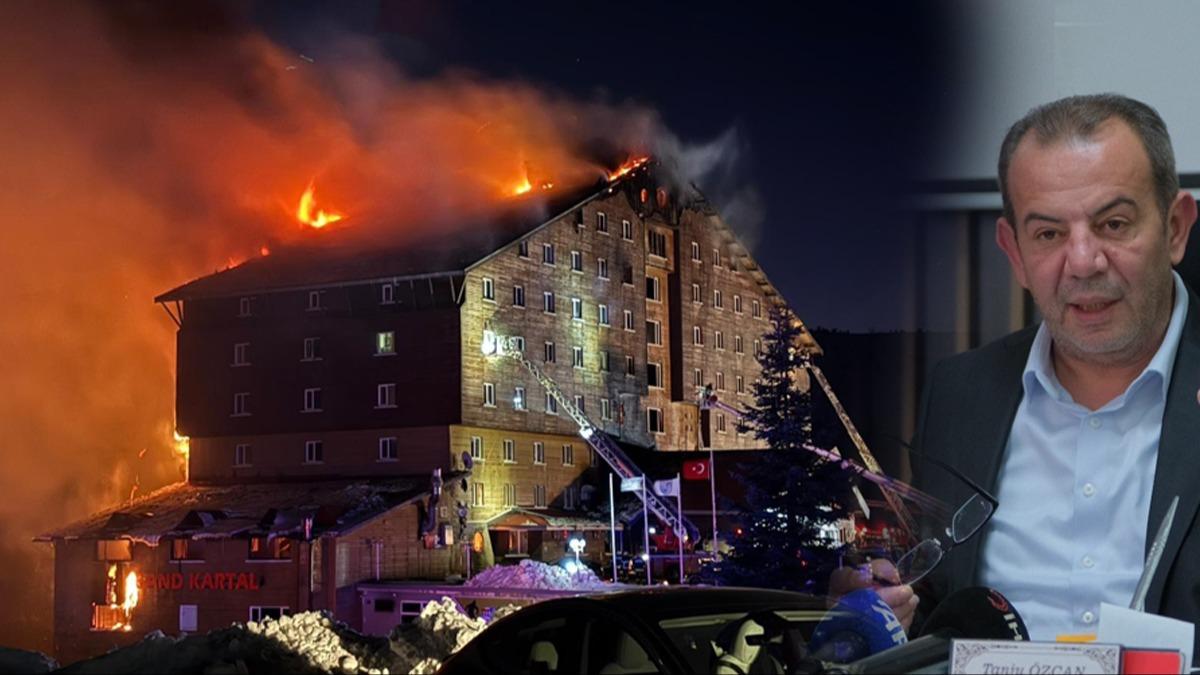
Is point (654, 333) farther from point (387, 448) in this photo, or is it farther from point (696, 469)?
point (387, 448)

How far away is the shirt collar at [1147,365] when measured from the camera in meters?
2.63

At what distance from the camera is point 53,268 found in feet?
24.2

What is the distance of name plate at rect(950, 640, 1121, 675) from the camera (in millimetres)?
2096

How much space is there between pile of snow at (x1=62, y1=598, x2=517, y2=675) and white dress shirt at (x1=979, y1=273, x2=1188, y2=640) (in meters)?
4.22

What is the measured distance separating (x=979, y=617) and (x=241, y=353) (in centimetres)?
532

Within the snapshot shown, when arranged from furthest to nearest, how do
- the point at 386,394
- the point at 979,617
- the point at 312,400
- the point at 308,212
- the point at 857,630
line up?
the point at 308,212 < the point at 312,400 < the point at 386,394 < the point at 857,630 < the point at 979,617

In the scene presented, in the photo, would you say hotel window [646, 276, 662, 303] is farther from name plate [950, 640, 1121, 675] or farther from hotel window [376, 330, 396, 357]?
name plate [950, 640, 1121, 675]

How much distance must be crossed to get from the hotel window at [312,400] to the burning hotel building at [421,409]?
0.01 metres

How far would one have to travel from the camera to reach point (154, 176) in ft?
24.5

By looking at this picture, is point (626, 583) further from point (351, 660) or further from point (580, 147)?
point (580, 147)

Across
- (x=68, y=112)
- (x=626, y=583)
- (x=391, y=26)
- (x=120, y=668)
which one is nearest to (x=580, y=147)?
(x=391, y=26)

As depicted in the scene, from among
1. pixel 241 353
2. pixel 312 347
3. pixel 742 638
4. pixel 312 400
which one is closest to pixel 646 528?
pixel 312 400

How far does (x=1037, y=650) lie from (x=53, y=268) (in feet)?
20.3

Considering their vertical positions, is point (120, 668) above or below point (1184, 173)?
below
